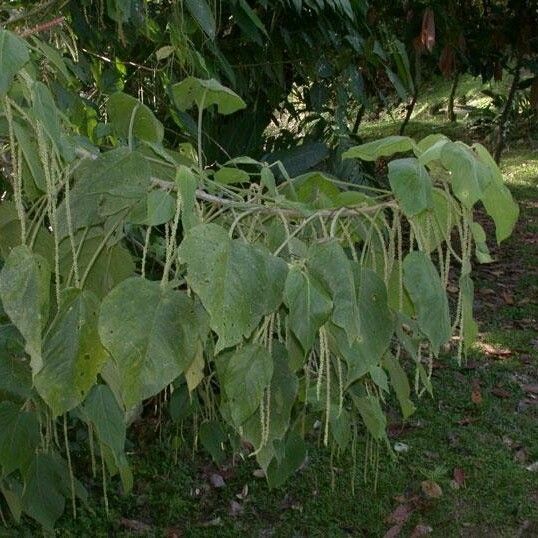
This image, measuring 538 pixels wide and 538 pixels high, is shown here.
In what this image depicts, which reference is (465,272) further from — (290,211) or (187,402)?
(187,402)

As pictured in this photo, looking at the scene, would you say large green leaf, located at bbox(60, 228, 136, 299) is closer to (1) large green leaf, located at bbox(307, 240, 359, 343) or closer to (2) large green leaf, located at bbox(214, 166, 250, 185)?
(2) large green leaf, located at bbox(214, 166, 250, 185)

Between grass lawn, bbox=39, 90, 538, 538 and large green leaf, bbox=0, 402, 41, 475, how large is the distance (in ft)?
3.93

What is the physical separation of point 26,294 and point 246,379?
250 mm

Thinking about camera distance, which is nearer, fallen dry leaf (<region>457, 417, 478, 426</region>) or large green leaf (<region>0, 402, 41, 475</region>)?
large green leaf (<region>0, 402, 41, 475</region>)

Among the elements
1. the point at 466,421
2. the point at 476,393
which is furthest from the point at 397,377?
the point at 476,393

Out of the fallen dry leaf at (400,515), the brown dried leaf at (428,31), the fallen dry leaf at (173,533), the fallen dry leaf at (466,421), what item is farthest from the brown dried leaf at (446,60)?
the fallen dry leaf at (173,533)

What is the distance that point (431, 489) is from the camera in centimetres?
290

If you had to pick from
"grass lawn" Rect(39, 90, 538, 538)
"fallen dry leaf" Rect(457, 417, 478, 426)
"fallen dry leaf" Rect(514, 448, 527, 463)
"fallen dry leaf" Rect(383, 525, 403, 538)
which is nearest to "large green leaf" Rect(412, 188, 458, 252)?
"grass lawn" Rect(39, 90, 538, 538)

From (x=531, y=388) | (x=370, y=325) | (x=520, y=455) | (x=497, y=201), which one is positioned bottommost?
(x=531, y=388)

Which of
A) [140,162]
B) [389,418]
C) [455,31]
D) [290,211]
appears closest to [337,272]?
[290,211]

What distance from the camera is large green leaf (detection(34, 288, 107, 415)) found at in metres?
0.88

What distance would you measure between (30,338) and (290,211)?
35 cm

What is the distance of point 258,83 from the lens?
2756mm

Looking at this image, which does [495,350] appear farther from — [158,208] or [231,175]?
[158,208]
